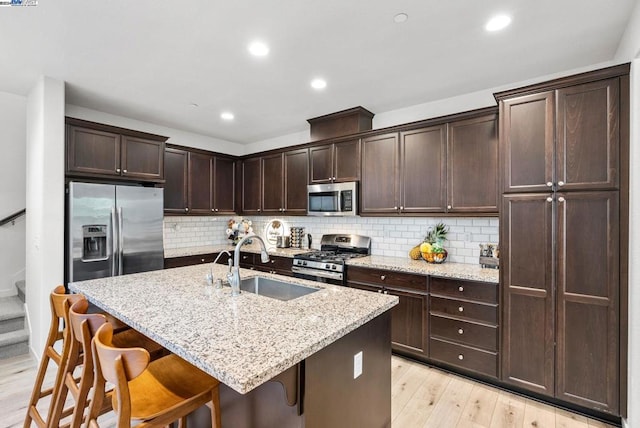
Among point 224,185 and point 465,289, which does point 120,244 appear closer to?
point 224,185

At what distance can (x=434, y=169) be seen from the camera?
125 inches

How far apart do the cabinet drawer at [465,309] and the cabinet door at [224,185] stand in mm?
3393

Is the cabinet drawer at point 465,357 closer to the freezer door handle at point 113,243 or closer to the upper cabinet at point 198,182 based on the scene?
the freezer door handle at point 113,243

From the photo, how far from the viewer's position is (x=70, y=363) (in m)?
1.63

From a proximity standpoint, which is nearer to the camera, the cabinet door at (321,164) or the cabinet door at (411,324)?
the cabinet door at (411,324)

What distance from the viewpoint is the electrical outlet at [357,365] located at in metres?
1.53

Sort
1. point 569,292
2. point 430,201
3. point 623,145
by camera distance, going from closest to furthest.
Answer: point 623,145 → point 569,292 → point 430,201

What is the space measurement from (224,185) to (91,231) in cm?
208

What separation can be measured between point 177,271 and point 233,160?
280cm

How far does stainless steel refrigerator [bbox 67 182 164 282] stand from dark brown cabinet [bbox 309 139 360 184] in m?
1.93

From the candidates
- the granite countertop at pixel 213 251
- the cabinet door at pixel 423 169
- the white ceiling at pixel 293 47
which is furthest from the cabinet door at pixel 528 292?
the granite countertop at pixel 213 251

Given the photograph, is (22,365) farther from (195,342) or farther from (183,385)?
(195,342)

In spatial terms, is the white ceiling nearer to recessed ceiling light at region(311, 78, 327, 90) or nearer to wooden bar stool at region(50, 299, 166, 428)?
recessed ceiling light at region(311, 78, 327, 90)

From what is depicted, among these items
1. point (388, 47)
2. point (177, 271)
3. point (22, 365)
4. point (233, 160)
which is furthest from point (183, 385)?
point (233, 160)
